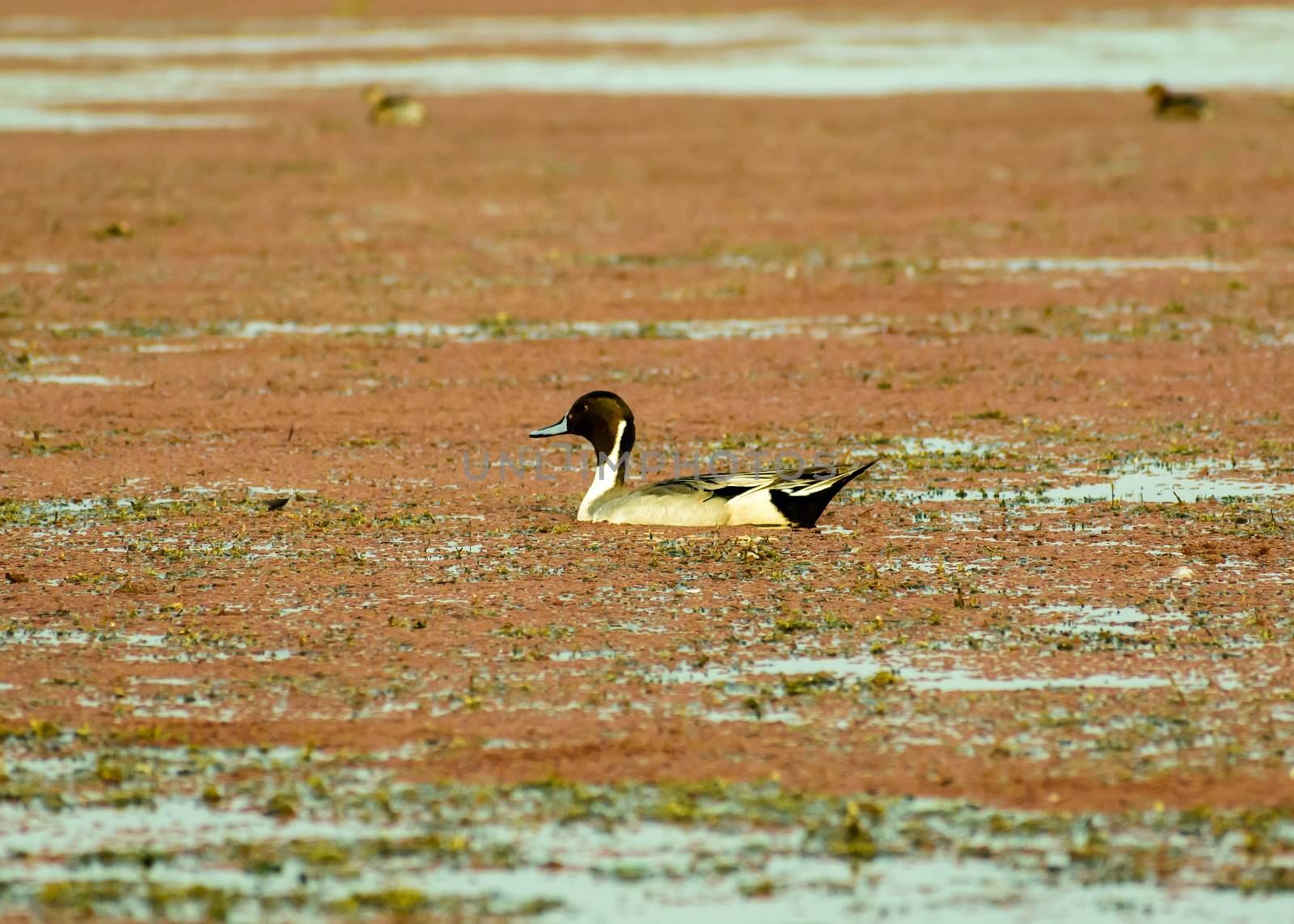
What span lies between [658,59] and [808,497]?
108ft

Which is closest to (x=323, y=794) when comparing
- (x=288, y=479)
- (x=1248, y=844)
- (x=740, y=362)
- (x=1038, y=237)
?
(x=1248, y=844)

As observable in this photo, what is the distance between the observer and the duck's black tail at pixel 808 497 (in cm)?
842

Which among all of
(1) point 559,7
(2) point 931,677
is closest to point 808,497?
(2) point 931,677

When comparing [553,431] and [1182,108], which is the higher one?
[1182,108]

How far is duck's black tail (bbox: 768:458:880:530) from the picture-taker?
842 cm

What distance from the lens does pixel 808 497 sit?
8.46 metres

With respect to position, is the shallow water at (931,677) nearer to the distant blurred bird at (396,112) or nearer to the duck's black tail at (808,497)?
the duck's black tail at (808,497)

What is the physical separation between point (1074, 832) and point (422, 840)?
1.55 metres

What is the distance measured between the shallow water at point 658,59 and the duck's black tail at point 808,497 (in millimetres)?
21257

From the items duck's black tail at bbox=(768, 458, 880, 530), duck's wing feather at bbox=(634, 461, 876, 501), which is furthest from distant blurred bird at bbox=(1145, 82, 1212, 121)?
duck's black tail at bbox=(768, 458, 880, 530)

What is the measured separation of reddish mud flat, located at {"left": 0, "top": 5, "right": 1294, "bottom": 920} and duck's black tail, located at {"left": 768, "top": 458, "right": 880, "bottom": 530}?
0.45 ft

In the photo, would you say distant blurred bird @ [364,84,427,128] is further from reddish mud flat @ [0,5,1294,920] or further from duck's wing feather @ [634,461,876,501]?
duck's wing feather @ [634,461,876,501]

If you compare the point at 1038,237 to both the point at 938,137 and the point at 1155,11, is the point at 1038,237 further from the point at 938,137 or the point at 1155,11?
the point at 1155,11

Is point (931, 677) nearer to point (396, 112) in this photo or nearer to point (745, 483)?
point (745, 483)
